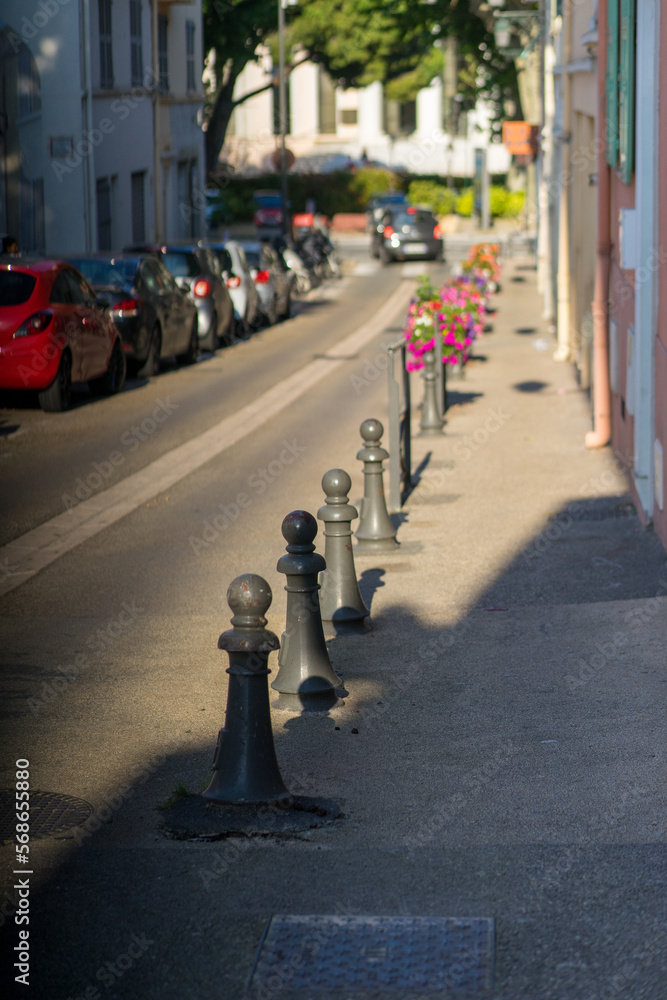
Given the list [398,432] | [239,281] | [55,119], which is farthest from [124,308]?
[55,119]

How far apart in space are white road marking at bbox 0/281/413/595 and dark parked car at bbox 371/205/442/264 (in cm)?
2317

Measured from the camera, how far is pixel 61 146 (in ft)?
88.4

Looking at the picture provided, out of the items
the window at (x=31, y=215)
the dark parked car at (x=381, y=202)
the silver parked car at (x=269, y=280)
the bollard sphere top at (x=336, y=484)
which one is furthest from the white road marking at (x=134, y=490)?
the dark parked car at (x=381, y=202)

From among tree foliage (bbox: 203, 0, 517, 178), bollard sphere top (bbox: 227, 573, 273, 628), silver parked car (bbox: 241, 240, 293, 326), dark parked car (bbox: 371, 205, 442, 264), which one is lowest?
bollard sphere top (bbox: 227, 573, 273, 628)

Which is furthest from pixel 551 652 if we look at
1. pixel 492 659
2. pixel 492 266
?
pixel 492 266

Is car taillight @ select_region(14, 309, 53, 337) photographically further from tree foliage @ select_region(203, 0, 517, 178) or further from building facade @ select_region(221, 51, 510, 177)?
building facade @ select_region(221, 51, 510, 177)

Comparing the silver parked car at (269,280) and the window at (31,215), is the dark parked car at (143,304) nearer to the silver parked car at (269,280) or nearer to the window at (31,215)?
the silver parked car at (269,280)

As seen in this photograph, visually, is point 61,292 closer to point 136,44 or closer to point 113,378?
point 113,378

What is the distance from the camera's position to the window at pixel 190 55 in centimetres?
3844

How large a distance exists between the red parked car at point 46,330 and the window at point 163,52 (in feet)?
68.1

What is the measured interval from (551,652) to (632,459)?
461cm

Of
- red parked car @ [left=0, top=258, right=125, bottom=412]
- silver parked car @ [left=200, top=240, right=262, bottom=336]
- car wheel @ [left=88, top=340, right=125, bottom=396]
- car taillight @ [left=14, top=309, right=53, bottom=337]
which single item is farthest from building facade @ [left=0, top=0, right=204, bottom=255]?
car taillight @ [left=14, top=309, right=53, bottom=337]

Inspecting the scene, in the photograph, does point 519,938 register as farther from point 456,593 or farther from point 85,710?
point 456,593

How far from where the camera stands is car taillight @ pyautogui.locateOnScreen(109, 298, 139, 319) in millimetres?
17859
